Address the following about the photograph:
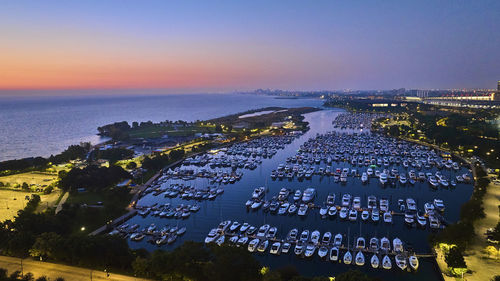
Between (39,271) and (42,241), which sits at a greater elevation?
(42,241)

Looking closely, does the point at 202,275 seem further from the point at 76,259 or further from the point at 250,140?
the point at 250,140

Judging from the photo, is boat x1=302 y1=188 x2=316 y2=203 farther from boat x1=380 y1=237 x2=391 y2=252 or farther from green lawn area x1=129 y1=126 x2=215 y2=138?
green lawn area x1=129 y1=126 x2=215 y2=138

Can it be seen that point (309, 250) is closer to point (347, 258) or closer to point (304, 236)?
point (304, 236)

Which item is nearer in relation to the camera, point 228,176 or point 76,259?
point 76,259

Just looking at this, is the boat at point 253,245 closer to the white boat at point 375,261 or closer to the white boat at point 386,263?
the white boat at point 375,261

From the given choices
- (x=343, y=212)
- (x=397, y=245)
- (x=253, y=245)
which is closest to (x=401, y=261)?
(x=397, y=245)

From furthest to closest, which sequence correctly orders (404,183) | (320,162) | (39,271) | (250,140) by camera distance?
(250,140)
(320,162)
(404,183)
(39,271)

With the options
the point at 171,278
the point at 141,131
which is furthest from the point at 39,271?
the point at 141,131
